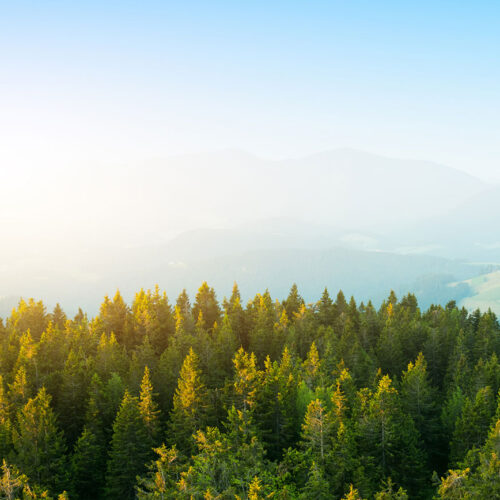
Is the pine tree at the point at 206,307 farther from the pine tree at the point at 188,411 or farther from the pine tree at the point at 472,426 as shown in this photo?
the pine tree at the point at 472,426

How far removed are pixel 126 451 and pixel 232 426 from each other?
1055 centimetres

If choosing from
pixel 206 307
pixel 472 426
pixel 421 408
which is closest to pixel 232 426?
pixel 421 408

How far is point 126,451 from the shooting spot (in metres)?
39.8

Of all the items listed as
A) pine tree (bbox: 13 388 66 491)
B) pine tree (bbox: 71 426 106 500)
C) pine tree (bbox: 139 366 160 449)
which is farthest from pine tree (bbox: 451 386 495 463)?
pine tree (bbox: 13 388 66 491)

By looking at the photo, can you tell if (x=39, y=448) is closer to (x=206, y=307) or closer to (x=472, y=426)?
(x=472, y=426)

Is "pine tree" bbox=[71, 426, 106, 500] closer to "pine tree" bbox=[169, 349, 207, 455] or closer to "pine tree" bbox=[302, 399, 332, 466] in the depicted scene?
Answer: "pine tree" bbox=[169, 349, 207, 455]

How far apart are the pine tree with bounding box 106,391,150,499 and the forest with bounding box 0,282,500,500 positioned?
4.9 inches

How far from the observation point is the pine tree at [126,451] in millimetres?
39656

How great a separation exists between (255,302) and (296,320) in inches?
342

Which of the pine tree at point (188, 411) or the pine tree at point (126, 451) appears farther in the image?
the pine tree at point (188, 411)

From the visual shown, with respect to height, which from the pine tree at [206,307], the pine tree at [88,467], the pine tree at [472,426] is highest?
the pine tree at [206,307]

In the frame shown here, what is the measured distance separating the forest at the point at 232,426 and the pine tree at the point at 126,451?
0.13 metres

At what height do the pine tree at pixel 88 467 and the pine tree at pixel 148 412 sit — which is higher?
the pine tree at pixel 148 412

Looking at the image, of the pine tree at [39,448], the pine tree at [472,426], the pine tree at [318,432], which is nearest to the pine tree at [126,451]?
the pine tree at [39,448]
